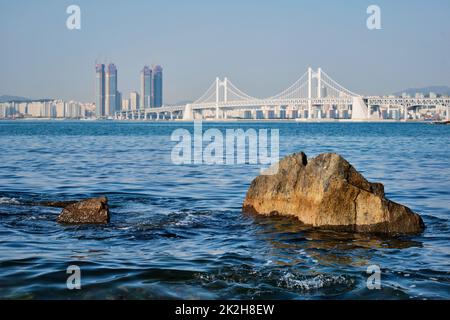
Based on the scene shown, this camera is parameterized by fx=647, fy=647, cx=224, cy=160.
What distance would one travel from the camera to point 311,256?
6879 mm

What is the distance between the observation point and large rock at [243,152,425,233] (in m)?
8.30

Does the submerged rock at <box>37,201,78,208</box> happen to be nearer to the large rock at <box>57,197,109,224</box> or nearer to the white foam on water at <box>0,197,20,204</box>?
the white foam on water at <box>0,197,20,204</box>

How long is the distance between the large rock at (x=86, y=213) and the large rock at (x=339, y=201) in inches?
101

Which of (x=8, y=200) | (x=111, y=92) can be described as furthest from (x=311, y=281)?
(x=111, y=92)

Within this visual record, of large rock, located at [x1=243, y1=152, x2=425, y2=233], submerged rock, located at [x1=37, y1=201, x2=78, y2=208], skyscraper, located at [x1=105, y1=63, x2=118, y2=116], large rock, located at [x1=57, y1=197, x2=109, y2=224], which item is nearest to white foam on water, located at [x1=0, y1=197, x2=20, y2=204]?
submerged rock, located at [x1=37, y1=201, x2=78, y2=208]

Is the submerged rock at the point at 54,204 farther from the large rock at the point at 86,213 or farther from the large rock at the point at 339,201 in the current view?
the large rock at the point at 339,201

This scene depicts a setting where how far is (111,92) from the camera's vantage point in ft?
612

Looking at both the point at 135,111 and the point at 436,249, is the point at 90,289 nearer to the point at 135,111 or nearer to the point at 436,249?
the point at 436,249

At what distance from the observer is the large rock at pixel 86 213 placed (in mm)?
8680

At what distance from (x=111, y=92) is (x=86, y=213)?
182m

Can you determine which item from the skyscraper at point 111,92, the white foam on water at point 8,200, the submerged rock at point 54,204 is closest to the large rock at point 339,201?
the submerged rock at point 54,204

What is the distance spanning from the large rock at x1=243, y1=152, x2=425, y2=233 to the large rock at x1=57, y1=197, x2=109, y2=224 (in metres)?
2.57

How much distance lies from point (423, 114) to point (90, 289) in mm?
142912
